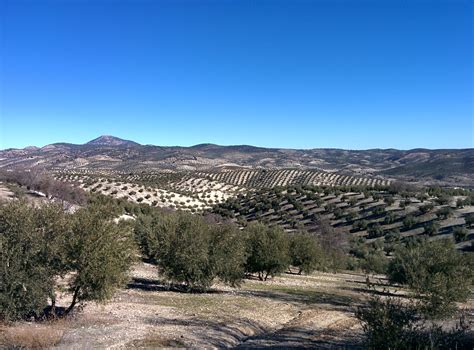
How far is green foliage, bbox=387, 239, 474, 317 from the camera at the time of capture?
17906 millimetres

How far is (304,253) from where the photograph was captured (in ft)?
141

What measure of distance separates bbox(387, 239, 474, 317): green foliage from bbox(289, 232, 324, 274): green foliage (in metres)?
8.47

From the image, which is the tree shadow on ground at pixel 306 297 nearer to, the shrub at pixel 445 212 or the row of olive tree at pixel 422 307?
the row of olive tree at pixel 422 307

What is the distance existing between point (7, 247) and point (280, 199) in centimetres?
A: 6893

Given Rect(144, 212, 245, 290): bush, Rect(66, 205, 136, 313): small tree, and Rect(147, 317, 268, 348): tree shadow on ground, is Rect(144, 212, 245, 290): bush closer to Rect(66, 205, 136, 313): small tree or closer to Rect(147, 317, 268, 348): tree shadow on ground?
Rect(147, 317, 268, 348): tree shadow on ground

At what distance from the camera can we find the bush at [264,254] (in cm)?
3559

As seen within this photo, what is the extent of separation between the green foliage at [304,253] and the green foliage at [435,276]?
27.8 ft

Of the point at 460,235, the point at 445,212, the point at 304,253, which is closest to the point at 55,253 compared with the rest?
the point at 304,253

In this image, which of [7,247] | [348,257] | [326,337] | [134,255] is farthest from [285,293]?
Result: [348,257]

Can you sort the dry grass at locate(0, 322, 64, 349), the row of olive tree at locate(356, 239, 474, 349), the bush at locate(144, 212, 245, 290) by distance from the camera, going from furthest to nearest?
the bush at locate(144, 212, 245, 290) < the dry grass at locate(0, 322, 64, 349) < the row of olive tree at locate(356, 239, 474, 349)

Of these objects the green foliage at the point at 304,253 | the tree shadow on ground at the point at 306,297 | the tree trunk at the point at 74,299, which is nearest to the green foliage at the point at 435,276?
the tree shadow on ground at the point at 306,297

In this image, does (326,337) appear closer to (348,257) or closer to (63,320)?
(63,320)

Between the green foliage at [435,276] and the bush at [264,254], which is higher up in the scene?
the green foliage at [435,276]

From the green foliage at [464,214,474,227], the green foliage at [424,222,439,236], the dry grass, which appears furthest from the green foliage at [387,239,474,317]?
the green foliage at [464,214,474,227]
